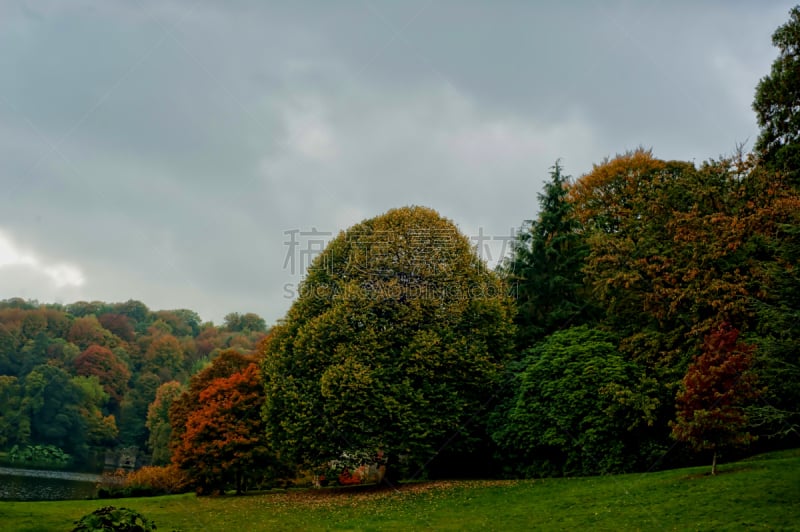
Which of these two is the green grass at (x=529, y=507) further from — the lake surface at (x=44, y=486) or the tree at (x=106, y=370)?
the tree at (x=106, y=370)

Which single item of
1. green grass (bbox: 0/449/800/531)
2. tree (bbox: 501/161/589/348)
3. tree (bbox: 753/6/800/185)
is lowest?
green grass (bbox: 0/449/800/531)

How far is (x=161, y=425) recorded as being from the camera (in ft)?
189

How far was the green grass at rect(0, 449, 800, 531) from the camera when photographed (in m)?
15.4

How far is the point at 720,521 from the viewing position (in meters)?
14.5

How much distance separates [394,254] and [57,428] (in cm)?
7197

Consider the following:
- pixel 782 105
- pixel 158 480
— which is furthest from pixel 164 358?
pixel 782 105

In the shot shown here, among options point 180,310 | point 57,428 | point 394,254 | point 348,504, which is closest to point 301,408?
point 348,504

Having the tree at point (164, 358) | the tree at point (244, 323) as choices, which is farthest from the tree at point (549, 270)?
the tree at point (244, 323)

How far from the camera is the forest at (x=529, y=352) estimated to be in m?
24.2

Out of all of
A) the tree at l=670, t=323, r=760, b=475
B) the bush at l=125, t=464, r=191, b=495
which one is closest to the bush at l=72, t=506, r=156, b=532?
the tree at l=670, t=323, r=760, b=475

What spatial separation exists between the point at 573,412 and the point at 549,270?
38.1 ft

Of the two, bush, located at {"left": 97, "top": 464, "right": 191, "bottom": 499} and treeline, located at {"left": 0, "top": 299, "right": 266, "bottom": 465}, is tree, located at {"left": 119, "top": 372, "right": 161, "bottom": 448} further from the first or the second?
bush, located at {"left": 97, "top": 464, "right": 191, "bottom": 499}

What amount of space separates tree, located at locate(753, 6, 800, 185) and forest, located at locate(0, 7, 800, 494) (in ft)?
0.30

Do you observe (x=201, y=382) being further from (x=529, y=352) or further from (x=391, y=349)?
(x=529, y=352)
